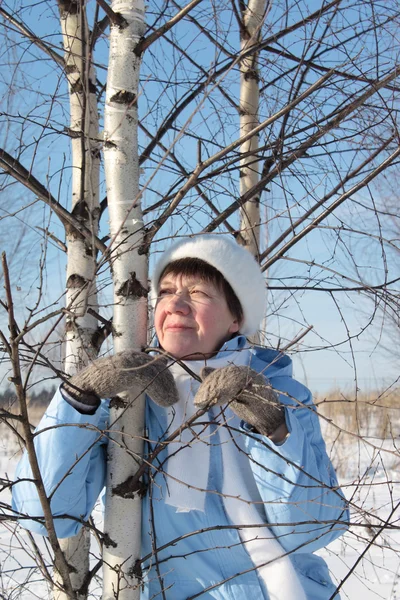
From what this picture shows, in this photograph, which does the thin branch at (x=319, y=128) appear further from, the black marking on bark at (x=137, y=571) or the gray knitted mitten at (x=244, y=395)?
the black marking on bark at (x=137, y=571)

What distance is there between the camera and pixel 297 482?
4.78 feet

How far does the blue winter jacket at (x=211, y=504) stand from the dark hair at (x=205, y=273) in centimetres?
15

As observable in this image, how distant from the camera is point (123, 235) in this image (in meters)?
1.65

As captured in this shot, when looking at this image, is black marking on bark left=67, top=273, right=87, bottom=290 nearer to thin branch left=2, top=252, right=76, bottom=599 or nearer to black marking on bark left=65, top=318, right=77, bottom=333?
black marking on bark left=65, top=318, right=77, bottom=333

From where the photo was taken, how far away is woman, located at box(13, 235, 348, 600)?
56.3 inches

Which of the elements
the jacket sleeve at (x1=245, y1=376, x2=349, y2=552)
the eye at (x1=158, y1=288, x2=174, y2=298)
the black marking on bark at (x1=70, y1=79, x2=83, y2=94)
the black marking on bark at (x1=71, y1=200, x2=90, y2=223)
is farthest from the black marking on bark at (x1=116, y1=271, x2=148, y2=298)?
the black marking on bark at (x1=70, y1=79, x2=83, y2=94)

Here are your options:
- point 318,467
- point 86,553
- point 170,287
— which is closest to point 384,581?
point 86,553

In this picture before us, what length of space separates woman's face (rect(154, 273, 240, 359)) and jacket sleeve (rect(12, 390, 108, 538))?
294 mm

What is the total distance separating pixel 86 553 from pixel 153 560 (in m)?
0.55

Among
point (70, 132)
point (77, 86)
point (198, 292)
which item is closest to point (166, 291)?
point (198, 292)

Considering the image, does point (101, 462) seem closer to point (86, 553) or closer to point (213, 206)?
point (86, 553)

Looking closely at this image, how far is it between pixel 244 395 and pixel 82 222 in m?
1.03

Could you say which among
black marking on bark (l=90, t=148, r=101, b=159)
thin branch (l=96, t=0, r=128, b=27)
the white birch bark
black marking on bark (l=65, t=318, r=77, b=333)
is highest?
the white birch bark

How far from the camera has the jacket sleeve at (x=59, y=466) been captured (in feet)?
4.70
